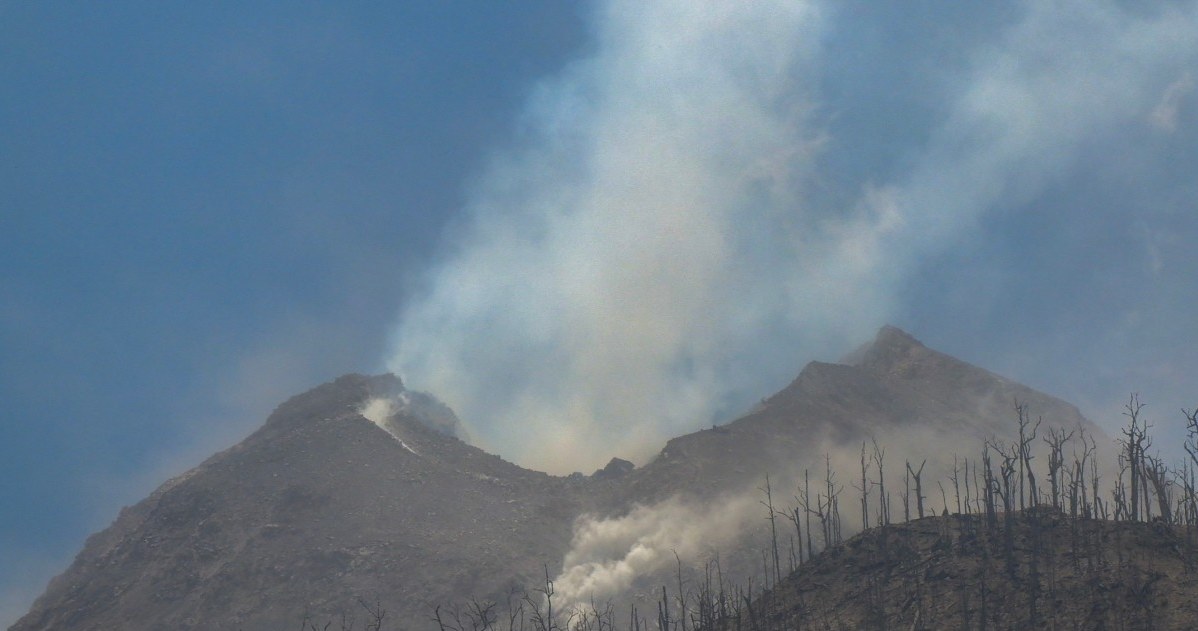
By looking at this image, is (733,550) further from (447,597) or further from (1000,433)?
(1000,433)

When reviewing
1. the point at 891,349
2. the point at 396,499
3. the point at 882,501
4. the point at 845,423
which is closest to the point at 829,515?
the point at 882,501

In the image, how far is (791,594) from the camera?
226 ft

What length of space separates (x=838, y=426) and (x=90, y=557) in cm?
11317

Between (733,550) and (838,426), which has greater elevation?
(838,426)

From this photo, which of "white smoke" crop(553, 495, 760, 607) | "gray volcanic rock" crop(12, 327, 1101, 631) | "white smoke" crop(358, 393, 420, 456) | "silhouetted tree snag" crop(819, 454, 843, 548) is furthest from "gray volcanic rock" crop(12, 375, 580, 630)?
"silhouetted tree snag" crop(819, 454, 843, 548)

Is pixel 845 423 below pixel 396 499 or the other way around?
the other way around

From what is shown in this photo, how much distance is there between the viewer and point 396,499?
152 metres

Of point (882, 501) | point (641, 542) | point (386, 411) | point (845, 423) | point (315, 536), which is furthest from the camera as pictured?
point (386, 411)

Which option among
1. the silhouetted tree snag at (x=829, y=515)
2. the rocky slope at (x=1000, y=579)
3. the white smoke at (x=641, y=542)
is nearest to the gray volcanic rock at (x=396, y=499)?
the white smoke at (x=641, y=542)

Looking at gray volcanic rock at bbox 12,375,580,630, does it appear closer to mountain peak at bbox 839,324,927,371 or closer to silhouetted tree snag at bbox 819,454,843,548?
silhouetted tree snag at bbox 819,454,843,548

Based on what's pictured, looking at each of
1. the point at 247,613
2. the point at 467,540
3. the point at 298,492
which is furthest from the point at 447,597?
the point at 298,492

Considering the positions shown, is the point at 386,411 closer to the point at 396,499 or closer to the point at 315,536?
the point at 396,499

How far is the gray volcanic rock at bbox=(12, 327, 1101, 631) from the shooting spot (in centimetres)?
13325

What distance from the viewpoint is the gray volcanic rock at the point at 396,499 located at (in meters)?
133
